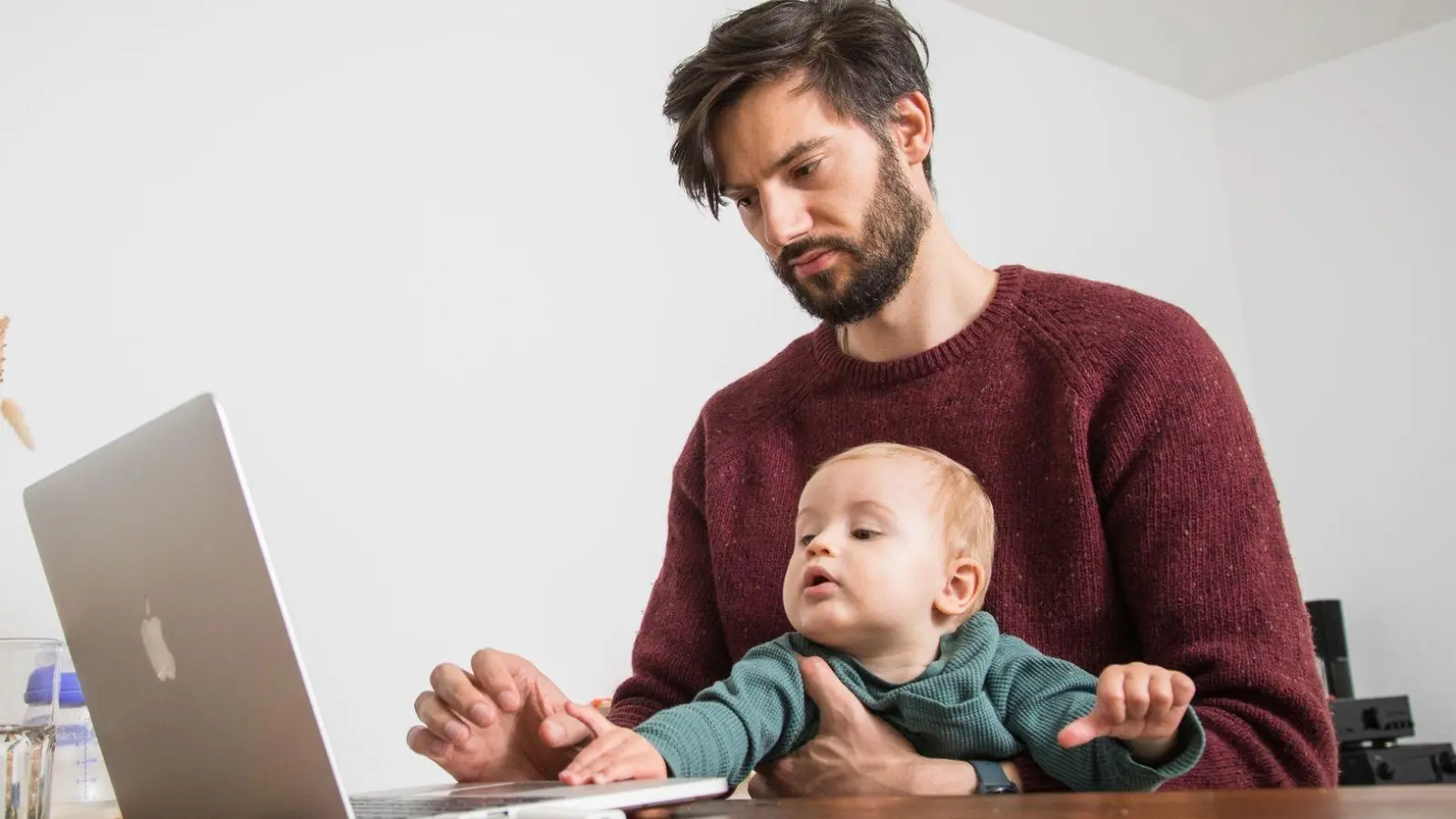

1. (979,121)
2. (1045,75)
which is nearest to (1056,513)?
(979,121)

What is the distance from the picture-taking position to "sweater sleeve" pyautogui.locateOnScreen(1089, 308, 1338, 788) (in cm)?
117

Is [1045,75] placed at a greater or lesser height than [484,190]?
greater

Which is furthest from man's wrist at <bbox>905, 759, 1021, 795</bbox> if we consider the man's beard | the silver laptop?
the man's beard

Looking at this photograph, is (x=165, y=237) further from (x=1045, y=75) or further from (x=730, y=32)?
(x=1045, y=75)

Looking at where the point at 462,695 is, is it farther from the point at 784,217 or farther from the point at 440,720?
the point at 784,217

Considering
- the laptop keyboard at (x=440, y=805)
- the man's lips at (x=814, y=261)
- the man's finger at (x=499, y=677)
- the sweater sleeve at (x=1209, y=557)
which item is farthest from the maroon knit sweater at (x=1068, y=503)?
the laptop keyboard at (x=440, y=805)

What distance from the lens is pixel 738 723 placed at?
3.67ft

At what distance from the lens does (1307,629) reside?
1.28 m

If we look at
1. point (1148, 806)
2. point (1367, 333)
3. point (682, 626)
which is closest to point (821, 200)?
point (682, 626)

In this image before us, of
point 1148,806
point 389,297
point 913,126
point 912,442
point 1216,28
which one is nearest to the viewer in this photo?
point 1148,806

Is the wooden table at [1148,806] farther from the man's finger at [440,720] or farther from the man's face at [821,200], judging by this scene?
the man's face at [821,200]

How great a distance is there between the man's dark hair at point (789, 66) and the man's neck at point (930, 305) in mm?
174

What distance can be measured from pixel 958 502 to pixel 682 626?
412 millimetres

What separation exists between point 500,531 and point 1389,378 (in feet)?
10.6
